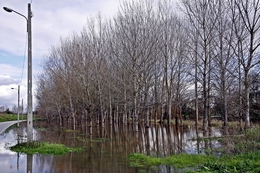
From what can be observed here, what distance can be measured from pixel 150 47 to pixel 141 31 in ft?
5.33

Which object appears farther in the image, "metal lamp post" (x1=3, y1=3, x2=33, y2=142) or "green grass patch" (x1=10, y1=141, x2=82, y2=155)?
"metal lamp post" (x1=3, y1=3, x2=33, y2=142)

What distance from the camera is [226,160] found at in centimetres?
877

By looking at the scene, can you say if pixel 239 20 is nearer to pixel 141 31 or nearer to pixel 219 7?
pixel 219 7

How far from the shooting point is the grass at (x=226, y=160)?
767cm

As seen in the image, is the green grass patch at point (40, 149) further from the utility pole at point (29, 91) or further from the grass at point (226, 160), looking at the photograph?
the grass at point (226, 160)

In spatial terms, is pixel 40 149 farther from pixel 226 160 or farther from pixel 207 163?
pixel 226 160

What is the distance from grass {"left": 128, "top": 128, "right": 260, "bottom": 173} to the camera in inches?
302

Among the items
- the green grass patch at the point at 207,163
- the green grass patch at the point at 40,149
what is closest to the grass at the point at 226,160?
the green grass patch at the point at 207,163

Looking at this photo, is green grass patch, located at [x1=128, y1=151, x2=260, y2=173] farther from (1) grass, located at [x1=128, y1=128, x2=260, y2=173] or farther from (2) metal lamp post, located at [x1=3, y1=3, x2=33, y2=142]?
(2) metal lamp post, located at [x1=3, y1=3, x2=33, y2=142]

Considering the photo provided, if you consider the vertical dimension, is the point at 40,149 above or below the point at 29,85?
below

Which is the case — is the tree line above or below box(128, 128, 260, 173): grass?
above

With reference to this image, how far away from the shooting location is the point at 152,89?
32562 millimetres

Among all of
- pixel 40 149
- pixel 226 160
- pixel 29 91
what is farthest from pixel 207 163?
pixel 29 91

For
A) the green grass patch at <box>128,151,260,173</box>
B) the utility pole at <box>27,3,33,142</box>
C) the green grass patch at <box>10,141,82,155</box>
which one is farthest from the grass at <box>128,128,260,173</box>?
the utility pole at <box>27,3,33,142</box>
